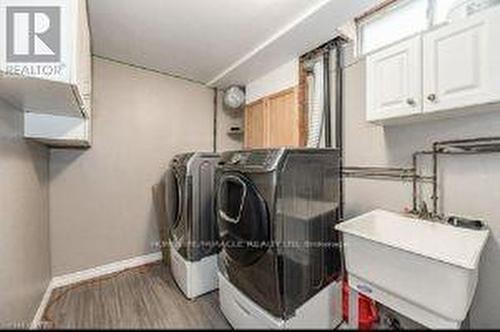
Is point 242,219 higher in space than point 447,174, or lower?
lower

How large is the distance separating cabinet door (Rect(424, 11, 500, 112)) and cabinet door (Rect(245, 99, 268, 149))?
198 cm

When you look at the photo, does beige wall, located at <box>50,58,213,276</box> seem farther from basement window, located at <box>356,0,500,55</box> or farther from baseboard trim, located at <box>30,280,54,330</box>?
basement window, located at <box>356,0,500,55</box>

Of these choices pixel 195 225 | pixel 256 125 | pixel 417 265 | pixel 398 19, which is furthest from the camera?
pixel 256 125

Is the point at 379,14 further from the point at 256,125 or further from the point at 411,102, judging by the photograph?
the point at 256,125

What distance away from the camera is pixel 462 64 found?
1321mm

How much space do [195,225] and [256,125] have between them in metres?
1.64

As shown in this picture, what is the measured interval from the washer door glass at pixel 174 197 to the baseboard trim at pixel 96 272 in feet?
2.40

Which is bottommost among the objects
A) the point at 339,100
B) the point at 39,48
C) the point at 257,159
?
the point at 257,159

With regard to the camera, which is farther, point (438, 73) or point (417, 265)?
point (438, 73)

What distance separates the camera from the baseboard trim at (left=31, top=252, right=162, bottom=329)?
2487 millimetres

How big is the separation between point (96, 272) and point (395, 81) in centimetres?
315

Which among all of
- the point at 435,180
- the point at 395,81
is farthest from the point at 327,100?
the point at 435,180

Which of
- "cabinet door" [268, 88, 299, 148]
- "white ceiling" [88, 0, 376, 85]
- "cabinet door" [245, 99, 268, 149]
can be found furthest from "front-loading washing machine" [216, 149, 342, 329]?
"cabinet door" [245, 99, 268, 149]

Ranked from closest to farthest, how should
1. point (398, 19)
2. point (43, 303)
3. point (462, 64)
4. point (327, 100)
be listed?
point (462, 64) → point (398, 19) → point (43, 303) → point (327, 100)
